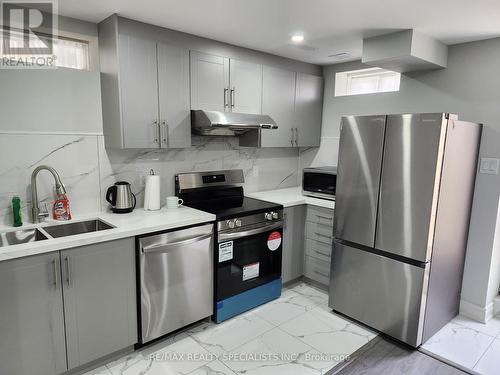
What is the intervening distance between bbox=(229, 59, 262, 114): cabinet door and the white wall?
1.41m

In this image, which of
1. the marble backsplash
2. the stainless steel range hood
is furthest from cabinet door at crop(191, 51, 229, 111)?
the marble backsplash

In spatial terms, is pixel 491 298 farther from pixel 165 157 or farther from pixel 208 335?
pixel 165 157

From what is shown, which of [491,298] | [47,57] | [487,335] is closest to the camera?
[47,57]

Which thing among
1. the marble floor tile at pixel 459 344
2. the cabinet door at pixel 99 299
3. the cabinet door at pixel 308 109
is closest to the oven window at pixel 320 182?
the cabinet door at pixel 308 109

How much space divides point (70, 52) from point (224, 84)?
1196 mm

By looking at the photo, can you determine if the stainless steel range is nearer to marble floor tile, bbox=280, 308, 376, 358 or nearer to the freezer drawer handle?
the freezer drawer handle

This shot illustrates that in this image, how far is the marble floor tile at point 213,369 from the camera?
83.8 inches

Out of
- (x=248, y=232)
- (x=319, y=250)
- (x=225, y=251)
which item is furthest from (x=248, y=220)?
(x=319, y=250)

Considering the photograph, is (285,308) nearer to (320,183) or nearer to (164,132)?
(320,183)

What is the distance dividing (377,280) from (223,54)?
7.38ft

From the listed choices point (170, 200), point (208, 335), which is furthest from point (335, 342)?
point (170, 200)

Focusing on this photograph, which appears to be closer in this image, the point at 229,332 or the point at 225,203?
the point at 229,332

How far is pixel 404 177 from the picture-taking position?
7.55 ft

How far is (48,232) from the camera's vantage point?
2.26 metres
